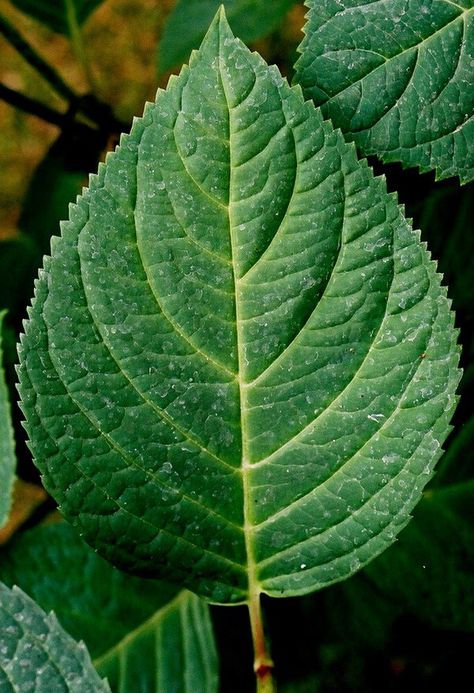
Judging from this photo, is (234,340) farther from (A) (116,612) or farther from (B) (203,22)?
(B) (203,22)

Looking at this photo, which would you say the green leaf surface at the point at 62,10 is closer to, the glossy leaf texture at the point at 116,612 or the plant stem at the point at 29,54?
the plant stem at the point at 29,54

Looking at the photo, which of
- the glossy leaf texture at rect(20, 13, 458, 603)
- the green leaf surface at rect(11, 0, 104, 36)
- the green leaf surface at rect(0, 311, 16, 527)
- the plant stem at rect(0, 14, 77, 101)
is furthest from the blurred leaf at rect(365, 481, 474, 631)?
the green leaf surface at rect(11, 0, 104, 36)

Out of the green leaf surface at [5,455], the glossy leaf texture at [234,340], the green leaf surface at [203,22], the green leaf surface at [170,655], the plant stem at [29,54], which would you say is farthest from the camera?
the green leaf surface at [203,22]

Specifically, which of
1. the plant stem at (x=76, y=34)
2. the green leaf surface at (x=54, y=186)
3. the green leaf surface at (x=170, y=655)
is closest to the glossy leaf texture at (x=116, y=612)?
the green leaf surface at (x=170, y=655)

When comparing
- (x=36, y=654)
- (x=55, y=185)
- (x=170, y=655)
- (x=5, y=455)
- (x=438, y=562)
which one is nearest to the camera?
(x=36, y=654)

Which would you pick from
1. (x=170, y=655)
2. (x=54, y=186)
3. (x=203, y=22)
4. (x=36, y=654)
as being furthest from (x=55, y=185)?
(x=36, y=654)

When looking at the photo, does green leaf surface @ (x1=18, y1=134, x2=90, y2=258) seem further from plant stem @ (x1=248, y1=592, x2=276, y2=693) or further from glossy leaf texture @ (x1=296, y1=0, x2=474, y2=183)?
plant stem @ (x1=248, y1=592, x2=276, y2=693)
